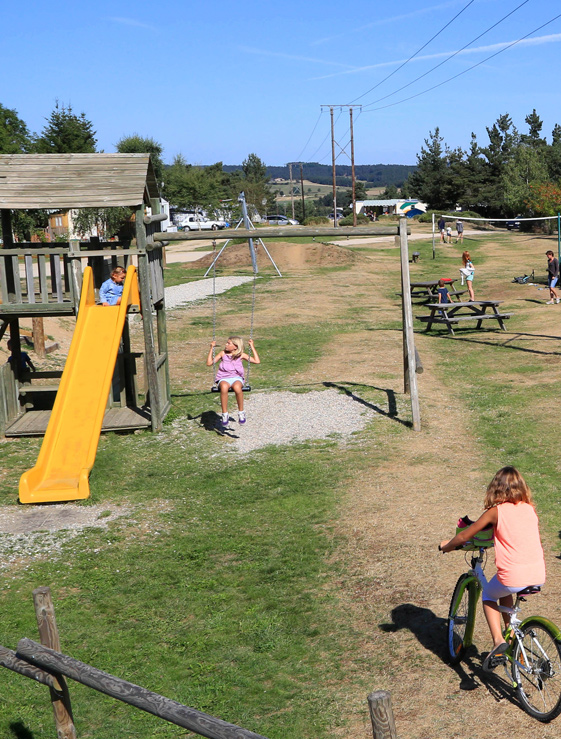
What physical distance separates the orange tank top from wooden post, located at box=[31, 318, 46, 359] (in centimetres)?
1636

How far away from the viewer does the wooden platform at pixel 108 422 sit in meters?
12.9

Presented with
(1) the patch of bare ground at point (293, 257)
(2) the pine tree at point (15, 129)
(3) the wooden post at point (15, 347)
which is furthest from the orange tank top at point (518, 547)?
(2) the pine tree at point (15, 129)

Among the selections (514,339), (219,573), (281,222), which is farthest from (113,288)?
(281,222)

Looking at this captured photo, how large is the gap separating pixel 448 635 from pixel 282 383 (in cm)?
1028

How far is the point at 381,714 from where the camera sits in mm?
3135

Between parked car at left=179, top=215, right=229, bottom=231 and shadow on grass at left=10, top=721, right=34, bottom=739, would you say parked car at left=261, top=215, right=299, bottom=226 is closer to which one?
parked car at left=179, top=215, right=229, bottom=231

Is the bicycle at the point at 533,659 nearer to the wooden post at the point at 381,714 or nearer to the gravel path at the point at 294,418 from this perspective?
the wooden post at the point at 381,714

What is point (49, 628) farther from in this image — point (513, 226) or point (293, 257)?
point (513, 226)

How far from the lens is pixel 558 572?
7047 mm

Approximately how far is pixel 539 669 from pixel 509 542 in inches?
31.5

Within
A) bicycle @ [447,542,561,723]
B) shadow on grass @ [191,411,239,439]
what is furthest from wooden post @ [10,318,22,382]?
bicycle @ [447,542,561,723]

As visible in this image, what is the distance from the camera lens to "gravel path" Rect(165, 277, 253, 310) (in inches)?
1193

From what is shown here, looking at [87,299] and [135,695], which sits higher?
[87,299]

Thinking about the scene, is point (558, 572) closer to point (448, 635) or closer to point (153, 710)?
point (448, 635)
